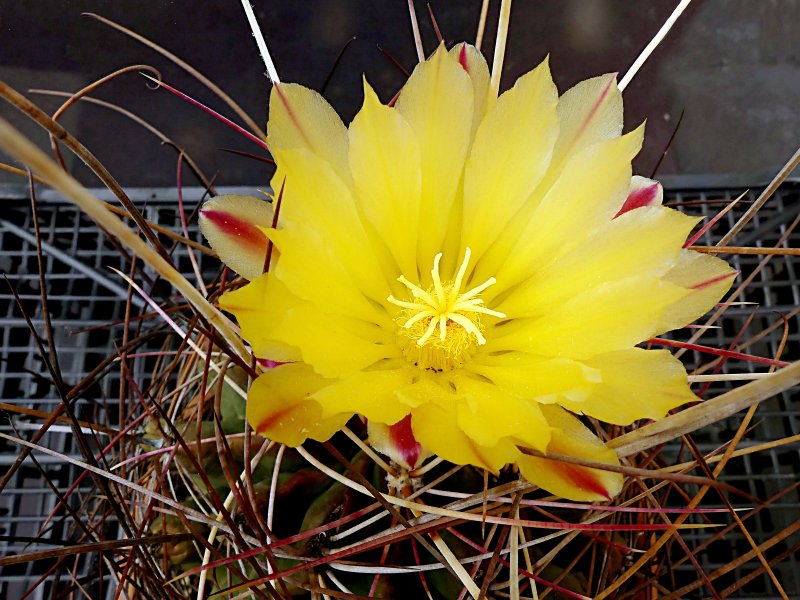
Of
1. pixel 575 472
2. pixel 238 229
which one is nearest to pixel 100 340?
pixel 238 229

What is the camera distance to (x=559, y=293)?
368mm

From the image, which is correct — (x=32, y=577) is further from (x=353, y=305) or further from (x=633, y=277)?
(x=633, y=277)

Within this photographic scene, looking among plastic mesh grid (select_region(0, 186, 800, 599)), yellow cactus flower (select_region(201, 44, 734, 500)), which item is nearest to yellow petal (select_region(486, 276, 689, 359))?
yellow cactus flower (select_region(201, 44, 734, 500))

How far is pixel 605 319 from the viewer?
0.31m

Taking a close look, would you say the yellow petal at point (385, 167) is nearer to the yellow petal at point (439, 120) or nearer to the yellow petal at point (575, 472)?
the yellow petal at point (439, 120)

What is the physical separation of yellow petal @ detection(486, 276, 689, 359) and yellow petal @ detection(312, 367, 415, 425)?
0.08 m

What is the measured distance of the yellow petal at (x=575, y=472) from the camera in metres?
0.30

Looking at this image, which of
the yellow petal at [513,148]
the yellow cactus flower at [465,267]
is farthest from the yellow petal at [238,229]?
the yellow petal at [513,148]

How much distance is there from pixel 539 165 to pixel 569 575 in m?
0.21

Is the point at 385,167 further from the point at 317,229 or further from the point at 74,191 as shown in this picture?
the point at 74,191

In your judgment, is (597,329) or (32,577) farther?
(32,577)

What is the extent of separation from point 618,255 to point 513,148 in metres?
0.07

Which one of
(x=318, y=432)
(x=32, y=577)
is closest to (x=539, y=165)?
(x=318, y=432)

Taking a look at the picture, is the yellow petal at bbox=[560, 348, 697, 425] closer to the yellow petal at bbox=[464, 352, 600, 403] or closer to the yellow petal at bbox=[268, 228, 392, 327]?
the yellow petal at bbox=[464, 352, 600, 403]
